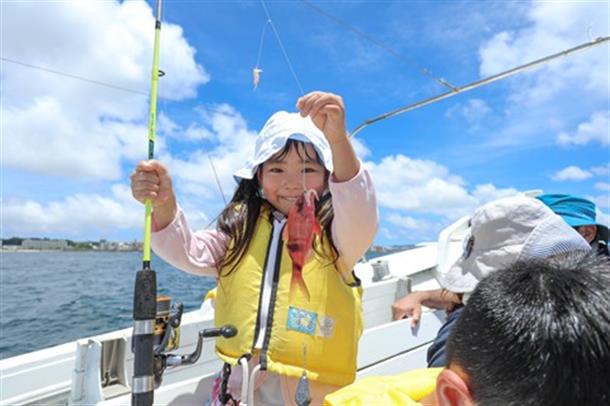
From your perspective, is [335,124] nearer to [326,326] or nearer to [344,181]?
[344,181]

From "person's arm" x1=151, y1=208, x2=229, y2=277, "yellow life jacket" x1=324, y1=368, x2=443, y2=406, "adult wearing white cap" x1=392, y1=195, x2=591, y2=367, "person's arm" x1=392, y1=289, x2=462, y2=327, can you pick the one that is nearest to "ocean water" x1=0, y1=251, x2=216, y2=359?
"person's arm" x1=392, y1=289, x2=462, y2=327

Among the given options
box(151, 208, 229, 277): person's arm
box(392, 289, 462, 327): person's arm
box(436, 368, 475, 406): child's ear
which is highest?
box(151, 208, 229, 277): person's arm

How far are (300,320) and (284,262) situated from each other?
27 centimetres

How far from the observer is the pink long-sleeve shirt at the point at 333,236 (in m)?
1.57

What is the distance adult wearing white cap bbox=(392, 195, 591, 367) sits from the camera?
1.40 meters

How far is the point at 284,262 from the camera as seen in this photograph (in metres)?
1.90

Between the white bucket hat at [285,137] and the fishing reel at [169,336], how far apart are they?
680 mm

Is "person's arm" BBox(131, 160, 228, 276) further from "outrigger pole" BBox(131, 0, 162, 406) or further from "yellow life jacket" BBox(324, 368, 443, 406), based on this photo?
"yellow life jacket" BBox(324, 368, 443, 406)

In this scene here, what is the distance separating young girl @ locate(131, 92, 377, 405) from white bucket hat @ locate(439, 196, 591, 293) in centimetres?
37

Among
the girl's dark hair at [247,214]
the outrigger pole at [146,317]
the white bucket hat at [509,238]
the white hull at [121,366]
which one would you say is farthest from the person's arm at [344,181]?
the white hull at [121,366]

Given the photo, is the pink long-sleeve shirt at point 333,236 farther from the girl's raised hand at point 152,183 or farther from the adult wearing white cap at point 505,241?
the adult wearing white cap at point 505,241

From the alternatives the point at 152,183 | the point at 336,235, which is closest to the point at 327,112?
the point at 336,235

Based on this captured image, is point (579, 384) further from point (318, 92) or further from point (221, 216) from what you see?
point (221, 216)

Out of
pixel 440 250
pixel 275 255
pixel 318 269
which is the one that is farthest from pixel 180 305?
pixel 440 250
